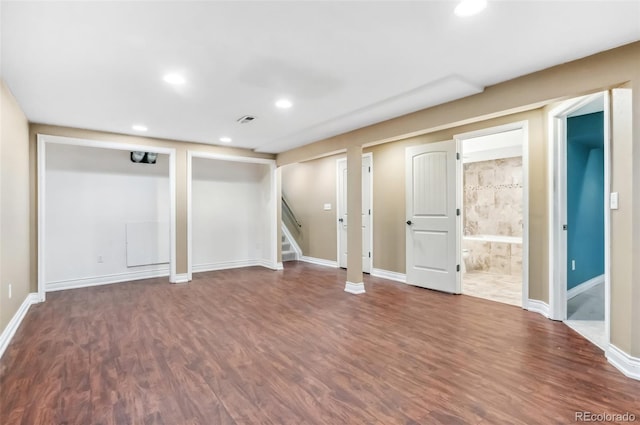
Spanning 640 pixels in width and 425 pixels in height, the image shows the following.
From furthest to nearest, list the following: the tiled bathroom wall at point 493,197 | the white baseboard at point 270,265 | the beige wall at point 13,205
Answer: the tiled bathroom wall at point 493,197
the white baseboard at point 270,265
the beige wall at point 13,205

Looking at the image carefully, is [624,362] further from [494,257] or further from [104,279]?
[104,279]

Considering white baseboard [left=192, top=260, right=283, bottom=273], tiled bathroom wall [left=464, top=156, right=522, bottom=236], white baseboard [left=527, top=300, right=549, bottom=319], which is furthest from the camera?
tiled bathroom wall [left=464, top=156, right=522, bottom=236]

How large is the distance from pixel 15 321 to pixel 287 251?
4.85 metres

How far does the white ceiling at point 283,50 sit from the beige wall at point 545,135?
0.13m

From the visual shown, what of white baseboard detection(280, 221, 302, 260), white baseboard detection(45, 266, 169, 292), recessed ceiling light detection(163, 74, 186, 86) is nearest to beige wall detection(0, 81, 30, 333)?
white baseboard detection(45, 266, 169, 292)

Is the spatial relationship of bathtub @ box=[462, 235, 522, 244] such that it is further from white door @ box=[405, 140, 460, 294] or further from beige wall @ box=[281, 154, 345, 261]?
beige wall @ box=[281, 154, 345, 261]

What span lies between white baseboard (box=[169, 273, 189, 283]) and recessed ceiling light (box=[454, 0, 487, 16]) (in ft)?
17.2

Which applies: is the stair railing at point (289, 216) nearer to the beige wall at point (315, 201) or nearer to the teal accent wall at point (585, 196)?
the beige wall at point (315, 201)

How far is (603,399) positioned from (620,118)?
193 centimetres

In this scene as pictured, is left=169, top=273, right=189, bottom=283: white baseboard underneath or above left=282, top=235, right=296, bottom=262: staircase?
underneath

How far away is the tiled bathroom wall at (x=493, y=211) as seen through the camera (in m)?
5.99

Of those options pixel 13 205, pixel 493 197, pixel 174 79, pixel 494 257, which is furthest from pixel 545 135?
pixel 13 205

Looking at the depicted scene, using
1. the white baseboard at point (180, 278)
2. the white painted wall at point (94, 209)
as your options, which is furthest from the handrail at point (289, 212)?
the white baseboard at point (180, 278)

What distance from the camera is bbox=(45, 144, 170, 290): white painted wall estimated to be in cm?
493
